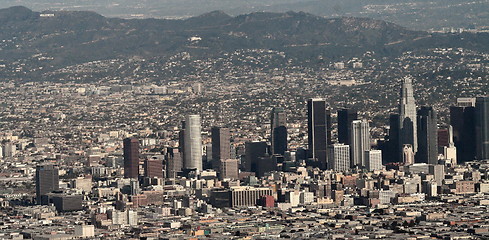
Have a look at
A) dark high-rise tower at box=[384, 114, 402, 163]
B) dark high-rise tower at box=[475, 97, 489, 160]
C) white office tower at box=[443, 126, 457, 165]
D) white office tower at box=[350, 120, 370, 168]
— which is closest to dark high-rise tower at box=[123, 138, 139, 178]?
white office tower at box=[350, 120, 370, 168]

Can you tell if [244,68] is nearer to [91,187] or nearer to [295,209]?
[91,187]

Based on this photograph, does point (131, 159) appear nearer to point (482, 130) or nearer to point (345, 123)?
point (345, 123)

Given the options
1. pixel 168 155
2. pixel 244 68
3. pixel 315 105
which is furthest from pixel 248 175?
pixel 244 68

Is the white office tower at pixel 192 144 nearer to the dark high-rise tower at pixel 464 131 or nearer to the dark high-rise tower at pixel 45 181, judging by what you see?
the dark high-rise tower at pixel 45 181

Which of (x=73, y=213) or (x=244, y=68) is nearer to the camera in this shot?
(x=73, y=213)

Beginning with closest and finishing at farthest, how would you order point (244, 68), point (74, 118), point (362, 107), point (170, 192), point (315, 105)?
point (170, 192) < point (315, 105) < point (362, 107) < point (74, 118) < point (244, 68)

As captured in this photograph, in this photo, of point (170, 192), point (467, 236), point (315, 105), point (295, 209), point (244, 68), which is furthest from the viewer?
point (244, 68)
